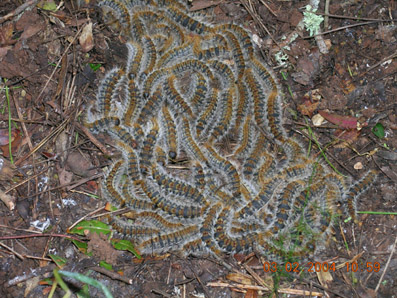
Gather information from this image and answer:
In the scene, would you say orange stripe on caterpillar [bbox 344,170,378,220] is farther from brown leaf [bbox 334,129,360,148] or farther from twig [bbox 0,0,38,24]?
twig [bbox 0,0,38,24]

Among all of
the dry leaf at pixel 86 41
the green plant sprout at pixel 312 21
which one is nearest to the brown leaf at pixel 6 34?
the dry leaf at pixel 86 41

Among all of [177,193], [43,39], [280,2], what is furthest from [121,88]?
[280,2]

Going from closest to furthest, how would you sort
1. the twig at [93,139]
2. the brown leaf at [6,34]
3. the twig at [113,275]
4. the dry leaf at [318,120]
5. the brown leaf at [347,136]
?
the twig at [113,275] < the twig at [93,139] < the brown leaf at [347,136] < the dry leaf at [318,120] < the brown leaf at [6,34]

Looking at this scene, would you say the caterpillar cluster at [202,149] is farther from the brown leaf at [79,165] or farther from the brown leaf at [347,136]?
the brown leaf at [347,136]

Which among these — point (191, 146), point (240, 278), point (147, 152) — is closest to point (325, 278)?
point (240, 278)

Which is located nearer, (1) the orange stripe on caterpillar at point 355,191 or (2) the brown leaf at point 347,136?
(1) the orange stripe on caterpillar at point 355,191

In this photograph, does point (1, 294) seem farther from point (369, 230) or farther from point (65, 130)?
point (369, 230)

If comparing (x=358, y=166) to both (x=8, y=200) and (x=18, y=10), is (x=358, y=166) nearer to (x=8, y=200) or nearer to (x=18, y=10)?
(x=8, y=200)
